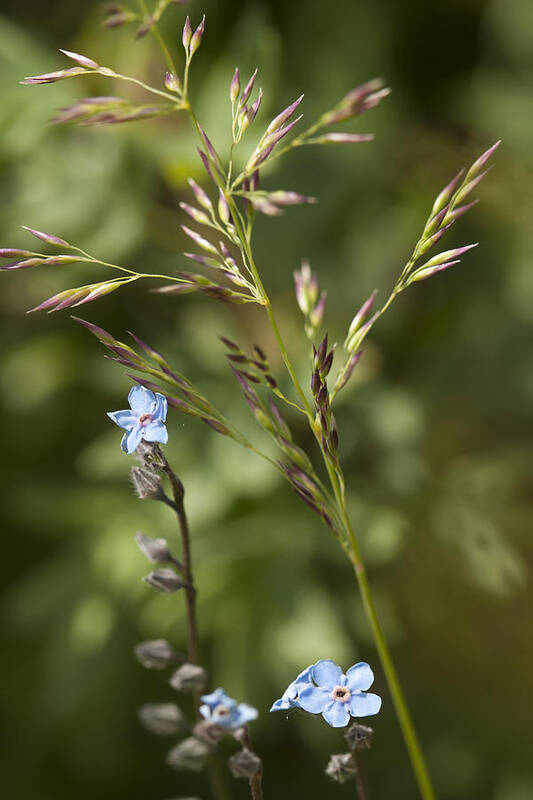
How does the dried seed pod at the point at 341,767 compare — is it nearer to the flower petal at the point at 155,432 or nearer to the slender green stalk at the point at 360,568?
the slender green stalk at the point at 360,568

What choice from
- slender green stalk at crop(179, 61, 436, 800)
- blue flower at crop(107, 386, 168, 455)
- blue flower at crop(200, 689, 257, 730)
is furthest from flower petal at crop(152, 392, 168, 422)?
blue flower at crop(200, 689, 257, 730)

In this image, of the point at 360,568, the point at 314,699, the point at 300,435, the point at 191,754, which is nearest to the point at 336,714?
the point at 314,699

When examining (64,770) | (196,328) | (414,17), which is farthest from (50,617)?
(414,17)

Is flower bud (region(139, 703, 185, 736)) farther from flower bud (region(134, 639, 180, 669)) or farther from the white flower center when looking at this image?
the white flower center

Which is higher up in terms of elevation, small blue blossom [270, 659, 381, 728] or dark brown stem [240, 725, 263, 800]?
small blue blossom [270, 659, 381, 728]

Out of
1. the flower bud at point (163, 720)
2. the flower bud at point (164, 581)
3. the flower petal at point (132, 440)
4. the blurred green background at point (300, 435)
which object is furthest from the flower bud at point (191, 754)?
A: the blurred green background at point (300, 435)

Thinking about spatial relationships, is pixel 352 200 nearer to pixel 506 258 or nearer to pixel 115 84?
pixel 506 258
